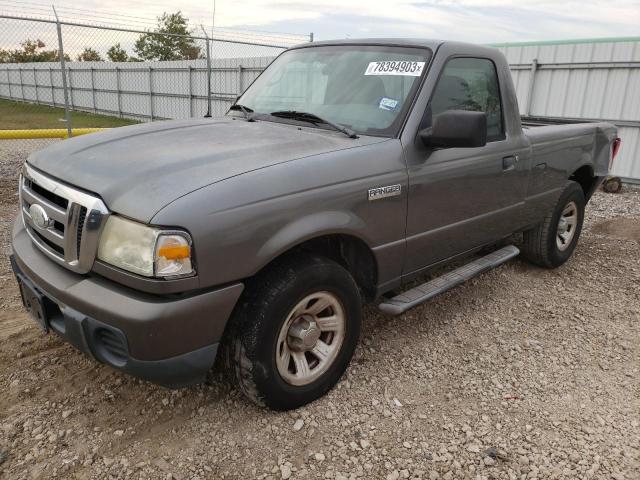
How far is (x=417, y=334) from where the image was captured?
368cm

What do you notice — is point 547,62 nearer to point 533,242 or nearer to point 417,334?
point 533,242

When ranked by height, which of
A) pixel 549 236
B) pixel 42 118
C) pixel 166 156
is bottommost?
pixel 42 118

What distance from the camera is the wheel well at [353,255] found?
285 cm

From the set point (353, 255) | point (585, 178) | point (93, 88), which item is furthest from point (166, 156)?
point (93, 88)

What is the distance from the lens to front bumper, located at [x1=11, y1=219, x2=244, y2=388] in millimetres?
2109

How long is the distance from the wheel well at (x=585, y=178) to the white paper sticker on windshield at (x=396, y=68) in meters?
2.57

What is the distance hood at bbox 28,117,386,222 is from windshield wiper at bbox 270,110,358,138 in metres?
0.04

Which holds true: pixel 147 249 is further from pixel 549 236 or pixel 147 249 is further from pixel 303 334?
pixel 549 236

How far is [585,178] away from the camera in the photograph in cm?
521

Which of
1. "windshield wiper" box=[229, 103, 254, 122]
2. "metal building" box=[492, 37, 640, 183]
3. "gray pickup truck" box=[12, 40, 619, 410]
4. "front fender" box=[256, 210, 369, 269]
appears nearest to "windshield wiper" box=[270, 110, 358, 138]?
"gray pickup truck" box=[12, 40, 619, 410]

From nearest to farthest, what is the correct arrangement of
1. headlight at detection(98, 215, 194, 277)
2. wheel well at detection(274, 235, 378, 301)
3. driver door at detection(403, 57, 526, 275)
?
headlight at detection(98, 215, 194, 277) → wheel well at detection(274, 235, 378, 301) → driver door at detection(403, 57, 526, 275)

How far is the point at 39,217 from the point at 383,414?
2.01 metres

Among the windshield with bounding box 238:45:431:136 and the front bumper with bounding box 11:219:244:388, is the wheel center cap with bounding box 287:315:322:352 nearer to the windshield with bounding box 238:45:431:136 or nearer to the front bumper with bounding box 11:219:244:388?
the front bumper with bounding box 11:219:244:388

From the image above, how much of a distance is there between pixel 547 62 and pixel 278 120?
9227 millimetres
